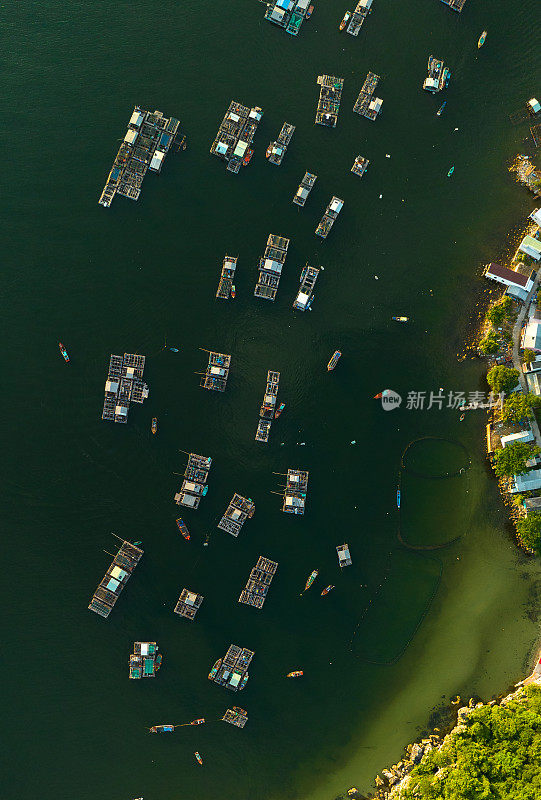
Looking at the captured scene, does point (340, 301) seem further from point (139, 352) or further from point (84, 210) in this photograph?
point (84, 210)

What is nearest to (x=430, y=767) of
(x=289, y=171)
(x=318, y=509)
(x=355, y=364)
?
(x=318, y=509)

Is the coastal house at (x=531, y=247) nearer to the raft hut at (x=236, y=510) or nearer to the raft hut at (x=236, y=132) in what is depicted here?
the raft hut at (x=236, y=132)

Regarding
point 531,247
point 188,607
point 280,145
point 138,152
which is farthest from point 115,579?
point 531,247

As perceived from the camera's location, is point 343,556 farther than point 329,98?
No

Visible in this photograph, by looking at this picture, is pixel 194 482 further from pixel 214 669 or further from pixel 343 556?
pixel 214 669

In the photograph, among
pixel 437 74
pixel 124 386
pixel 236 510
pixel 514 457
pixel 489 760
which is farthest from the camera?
pixel 437 74
